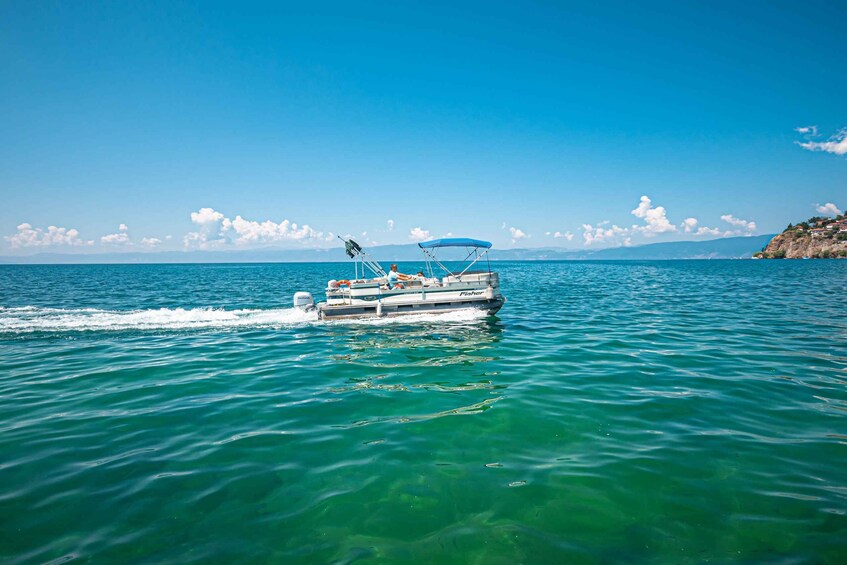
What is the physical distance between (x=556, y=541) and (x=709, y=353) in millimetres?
11503

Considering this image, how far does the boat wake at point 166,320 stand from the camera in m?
18.0

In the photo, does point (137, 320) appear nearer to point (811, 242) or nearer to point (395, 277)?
point (395, 277)

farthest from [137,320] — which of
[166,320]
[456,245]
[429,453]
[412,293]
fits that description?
[429,453]

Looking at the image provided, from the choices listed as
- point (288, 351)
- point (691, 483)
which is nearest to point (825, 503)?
point (691, 483)

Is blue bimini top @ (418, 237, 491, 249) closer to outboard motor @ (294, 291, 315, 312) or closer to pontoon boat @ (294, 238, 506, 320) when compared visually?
pontoon boat @ (294, 238, 506, 320)

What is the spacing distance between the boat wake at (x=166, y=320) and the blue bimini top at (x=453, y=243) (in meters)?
3.92

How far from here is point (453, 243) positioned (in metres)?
21.9

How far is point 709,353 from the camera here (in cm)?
1272

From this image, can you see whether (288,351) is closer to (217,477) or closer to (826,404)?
(217,477)

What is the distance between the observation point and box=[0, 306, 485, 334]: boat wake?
18.0 metres

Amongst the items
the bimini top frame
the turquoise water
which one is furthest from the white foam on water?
the bimini top frame

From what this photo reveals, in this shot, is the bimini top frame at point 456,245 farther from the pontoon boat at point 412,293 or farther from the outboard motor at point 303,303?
the outboard motor at point 303,303

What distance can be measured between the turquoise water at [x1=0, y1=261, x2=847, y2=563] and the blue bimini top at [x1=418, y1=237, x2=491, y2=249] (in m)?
8.97

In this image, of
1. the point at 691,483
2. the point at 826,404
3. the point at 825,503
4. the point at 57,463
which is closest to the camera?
the point at 825,503
